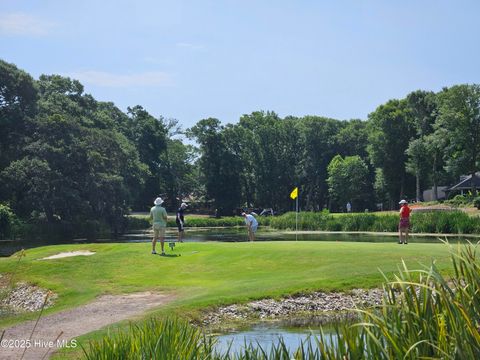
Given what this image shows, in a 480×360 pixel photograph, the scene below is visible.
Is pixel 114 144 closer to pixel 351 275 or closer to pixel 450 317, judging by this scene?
pixel 351 275

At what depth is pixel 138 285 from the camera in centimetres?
2058

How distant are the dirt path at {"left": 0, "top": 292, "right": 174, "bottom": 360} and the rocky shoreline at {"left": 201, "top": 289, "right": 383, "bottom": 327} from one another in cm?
196

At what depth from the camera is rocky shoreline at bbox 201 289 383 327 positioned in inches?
659

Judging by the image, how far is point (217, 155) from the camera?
121062mm

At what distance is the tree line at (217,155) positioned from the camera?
7188cm

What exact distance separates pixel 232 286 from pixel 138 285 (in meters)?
3.19

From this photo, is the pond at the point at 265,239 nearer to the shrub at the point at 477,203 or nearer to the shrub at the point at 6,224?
the shrub at the point at 6,224

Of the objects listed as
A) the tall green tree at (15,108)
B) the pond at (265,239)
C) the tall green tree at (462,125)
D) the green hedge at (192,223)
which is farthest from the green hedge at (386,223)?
the tall green tree at (462,125)

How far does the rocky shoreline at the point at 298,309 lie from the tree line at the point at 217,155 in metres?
54.0

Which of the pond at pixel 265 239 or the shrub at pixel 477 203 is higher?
the shrub at pixel 477 203

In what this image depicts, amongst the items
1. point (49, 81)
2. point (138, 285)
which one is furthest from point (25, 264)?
point (49, 81)

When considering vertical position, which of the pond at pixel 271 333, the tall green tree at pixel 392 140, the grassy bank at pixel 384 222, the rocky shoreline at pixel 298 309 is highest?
the tall green tree at pixel 392 140

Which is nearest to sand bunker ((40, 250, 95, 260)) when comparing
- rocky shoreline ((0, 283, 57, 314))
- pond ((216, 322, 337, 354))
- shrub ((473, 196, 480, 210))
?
rocky shoreline ((0, 283, 57, 314))

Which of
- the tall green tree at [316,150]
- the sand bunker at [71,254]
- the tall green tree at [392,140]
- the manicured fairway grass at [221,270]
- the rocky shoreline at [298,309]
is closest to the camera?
the rocky shoreline at [298,309]
